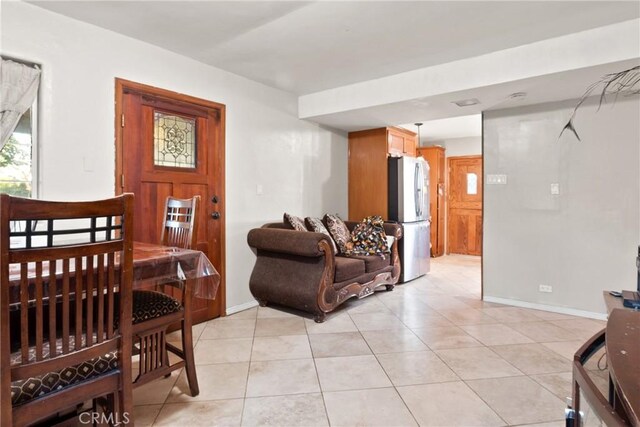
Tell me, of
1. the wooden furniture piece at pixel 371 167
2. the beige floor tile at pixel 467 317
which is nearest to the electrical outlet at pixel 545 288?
the beige floor tile at pixel 467 317

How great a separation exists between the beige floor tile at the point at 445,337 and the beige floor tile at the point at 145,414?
1842mm

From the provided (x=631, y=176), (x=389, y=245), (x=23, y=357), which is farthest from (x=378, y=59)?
(x=23, y=357)

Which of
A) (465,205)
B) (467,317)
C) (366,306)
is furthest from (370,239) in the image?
(465,205)

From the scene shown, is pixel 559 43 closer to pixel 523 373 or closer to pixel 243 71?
pixel 523 373

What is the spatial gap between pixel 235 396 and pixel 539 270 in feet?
10.4

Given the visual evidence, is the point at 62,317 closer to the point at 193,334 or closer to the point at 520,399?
the point at 193,334

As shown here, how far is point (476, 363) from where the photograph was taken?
89.6 inches

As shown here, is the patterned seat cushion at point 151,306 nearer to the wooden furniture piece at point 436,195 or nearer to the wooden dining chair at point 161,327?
the wooden dining chair at point 161,327

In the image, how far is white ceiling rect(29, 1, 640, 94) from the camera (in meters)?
2.17

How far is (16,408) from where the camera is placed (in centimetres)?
110

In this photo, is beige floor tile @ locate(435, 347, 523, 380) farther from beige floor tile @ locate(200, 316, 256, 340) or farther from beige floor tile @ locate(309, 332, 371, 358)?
beige floor tile @ locate(200, 316, 256, 340)

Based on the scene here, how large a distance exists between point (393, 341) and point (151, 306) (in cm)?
178

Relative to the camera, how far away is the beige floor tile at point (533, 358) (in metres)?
Result: 2.18

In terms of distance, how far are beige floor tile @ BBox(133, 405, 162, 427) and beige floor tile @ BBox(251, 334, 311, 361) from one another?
69cm
